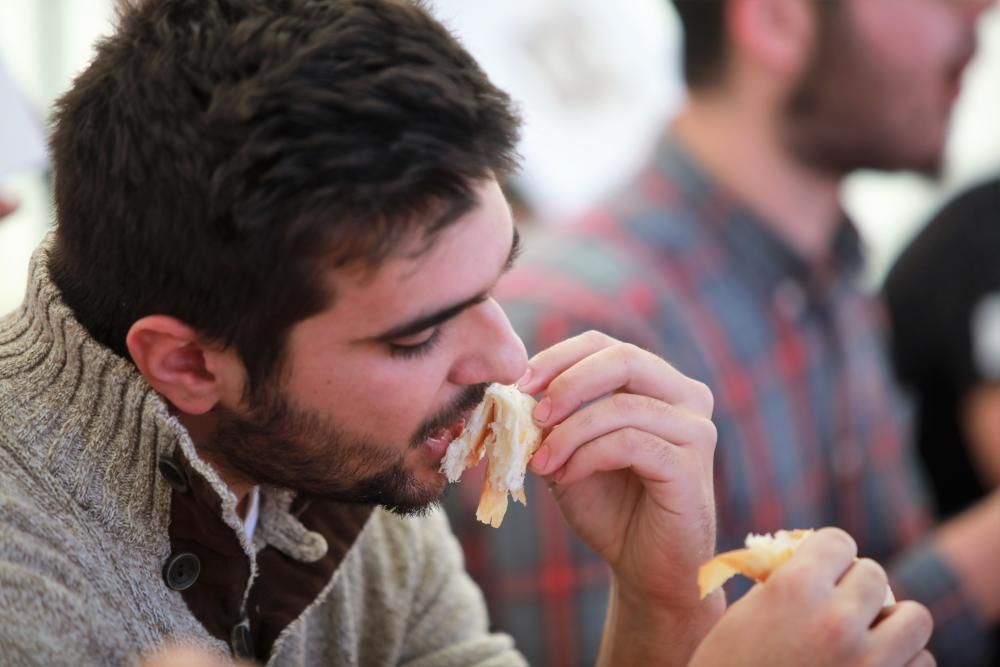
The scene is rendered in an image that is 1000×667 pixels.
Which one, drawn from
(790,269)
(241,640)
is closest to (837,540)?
(241,640)

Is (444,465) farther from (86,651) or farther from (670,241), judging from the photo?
(670,241)

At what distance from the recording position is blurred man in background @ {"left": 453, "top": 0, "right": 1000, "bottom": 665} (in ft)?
7.02

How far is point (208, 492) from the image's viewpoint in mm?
1094

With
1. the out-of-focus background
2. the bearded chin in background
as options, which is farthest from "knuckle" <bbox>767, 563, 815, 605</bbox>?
the out-of-focus background

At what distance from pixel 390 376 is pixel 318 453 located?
0.11 metres

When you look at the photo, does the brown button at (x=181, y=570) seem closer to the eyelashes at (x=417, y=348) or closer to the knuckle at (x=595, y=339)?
the eyelashes at (x=417, y=348)

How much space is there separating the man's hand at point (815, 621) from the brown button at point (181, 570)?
47 cm

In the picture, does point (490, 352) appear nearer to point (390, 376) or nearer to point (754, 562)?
point (390, 376)

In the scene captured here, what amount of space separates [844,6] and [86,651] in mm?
1980

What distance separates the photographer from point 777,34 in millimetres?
2453

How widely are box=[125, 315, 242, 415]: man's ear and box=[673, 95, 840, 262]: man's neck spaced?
1441 millimetres

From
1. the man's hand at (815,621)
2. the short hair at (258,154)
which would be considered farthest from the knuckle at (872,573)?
the short hair at (258,154)

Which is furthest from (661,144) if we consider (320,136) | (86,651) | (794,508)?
(86,651)

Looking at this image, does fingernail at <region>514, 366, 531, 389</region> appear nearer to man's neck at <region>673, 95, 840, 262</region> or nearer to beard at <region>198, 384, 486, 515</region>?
beard at <region>198, 384, 486, 515</region>
